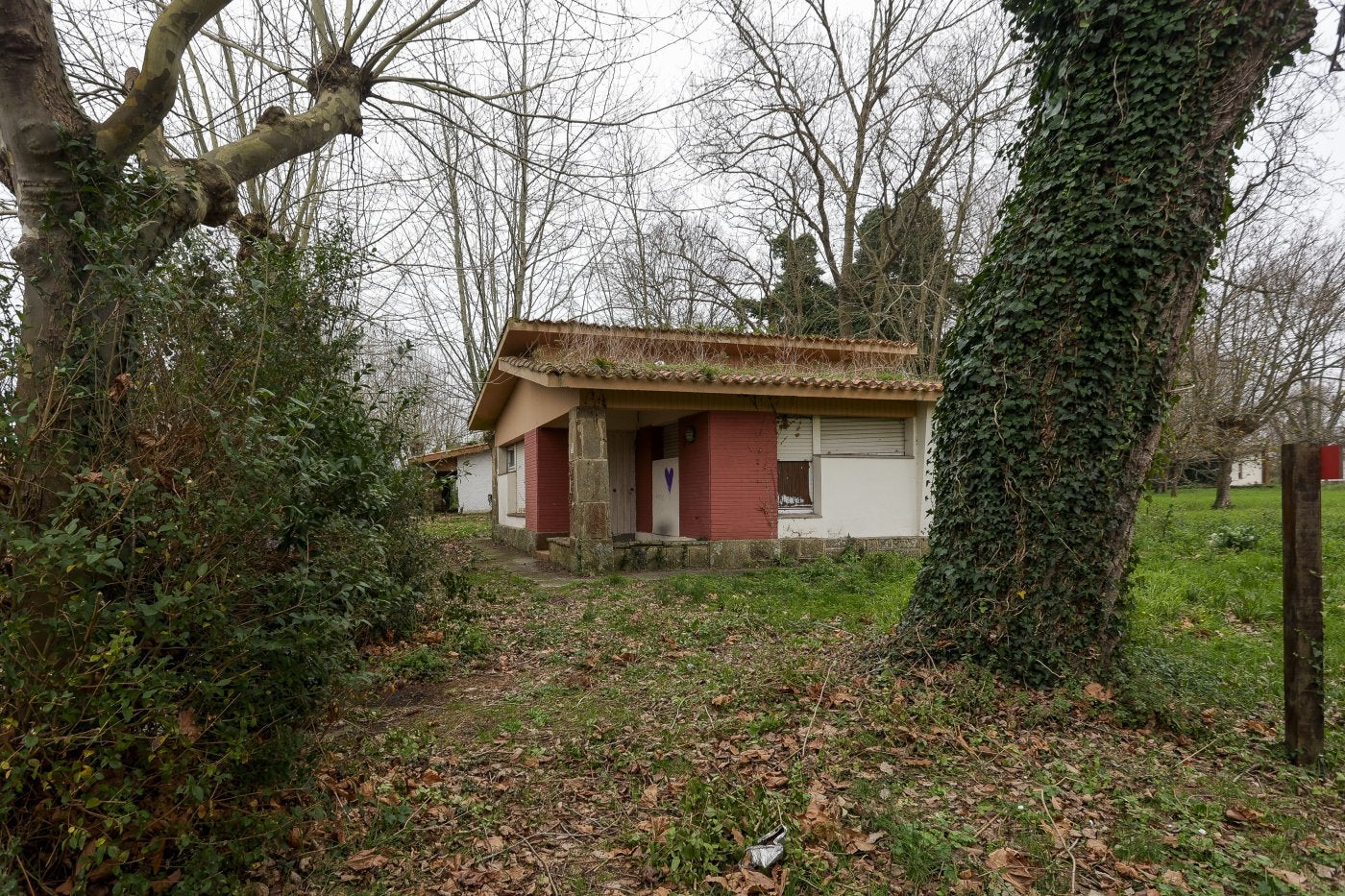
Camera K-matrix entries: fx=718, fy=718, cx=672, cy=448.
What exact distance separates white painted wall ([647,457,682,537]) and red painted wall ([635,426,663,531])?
0.71ft

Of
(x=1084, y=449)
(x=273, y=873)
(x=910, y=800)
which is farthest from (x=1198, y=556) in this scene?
(x=273, y=873)

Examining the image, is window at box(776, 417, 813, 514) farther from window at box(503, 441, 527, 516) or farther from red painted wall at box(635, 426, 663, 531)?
window at box(503, 441, 527, 516)

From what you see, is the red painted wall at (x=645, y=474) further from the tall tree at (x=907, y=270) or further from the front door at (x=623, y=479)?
the tall tree at (x=907, y=270)

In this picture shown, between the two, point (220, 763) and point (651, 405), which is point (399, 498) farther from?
point (651, 405)

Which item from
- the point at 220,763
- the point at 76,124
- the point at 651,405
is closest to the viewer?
the point at 220,763

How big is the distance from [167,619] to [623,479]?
42.9 feet

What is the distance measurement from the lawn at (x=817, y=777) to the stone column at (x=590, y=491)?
4.77 m

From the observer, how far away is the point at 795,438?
41.1ft

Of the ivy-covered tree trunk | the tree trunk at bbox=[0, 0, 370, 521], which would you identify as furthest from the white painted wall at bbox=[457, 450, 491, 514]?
the ivy-covered tree trunk

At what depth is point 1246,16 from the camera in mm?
4051

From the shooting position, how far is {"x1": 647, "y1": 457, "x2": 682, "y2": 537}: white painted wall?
43.7ft

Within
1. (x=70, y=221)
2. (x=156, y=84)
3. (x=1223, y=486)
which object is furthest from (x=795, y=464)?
(x=1223, y=486)

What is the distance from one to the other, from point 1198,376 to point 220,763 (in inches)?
779

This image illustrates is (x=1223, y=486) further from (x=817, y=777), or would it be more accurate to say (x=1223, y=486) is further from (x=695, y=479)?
(x=817, y=777)
